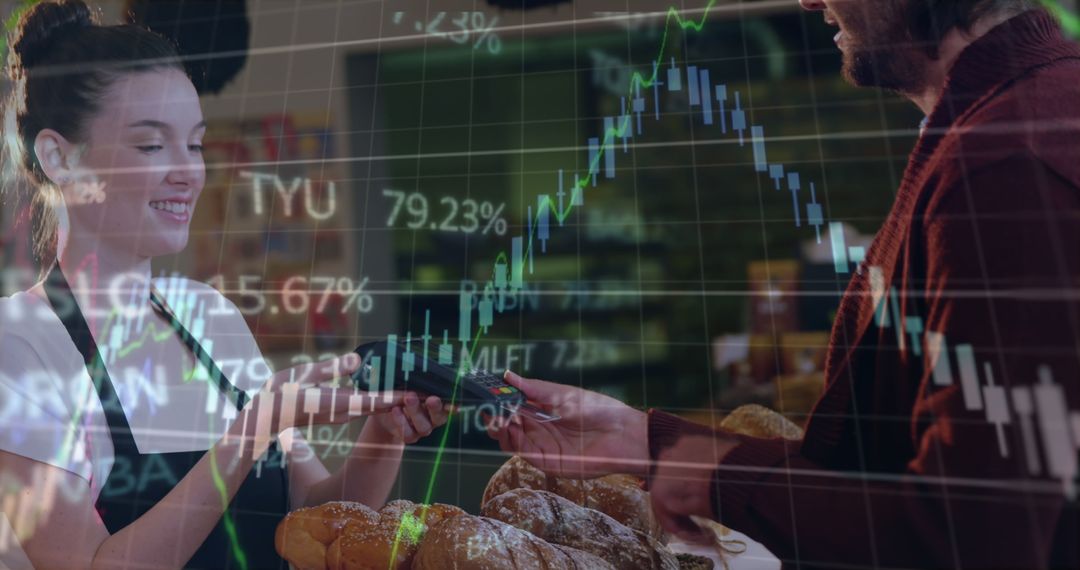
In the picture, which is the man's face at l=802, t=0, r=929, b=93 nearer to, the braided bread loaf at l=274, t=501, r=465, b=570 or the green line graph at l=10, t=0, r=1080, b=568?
the green line graph at l=10, t=0, r=1080, b=568

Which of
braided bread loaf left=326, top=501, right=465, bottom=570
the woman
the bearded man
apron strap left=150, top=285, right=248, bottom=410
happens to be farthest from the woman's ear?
the bearded man

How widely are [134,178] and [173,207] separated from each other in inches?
3.8

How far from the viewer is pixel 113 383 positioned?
113 cm

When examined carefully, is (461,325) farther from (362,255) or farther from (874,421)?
(874,421)

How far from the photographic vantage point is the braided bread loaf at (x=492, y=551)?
836 millimetres

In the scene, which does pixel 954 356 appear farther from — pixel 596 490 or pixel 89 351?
pixel 89 351

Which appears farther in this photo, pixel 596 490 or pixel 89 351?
pixel 89 351

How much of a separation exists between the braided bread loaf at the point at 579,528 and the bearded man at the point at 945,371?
0.22ft

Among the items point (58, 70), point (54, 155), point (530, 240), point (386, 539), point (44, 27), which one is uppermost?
point (44, 27)

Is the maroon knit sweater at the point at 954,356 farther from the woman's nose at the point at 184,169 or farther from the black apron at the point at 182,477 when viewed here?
the woman's nose at the point at 184,169

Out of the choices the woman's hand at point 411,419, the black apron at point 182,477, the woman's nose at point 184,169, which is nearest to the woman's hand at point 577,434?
the woman's hand at point 411,419

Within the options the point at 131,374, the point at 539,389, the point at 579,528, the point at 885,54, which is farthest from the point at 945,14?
the point at 131,374

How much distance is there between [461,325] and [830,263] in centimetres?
69

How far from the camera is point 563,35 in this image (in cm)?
118
